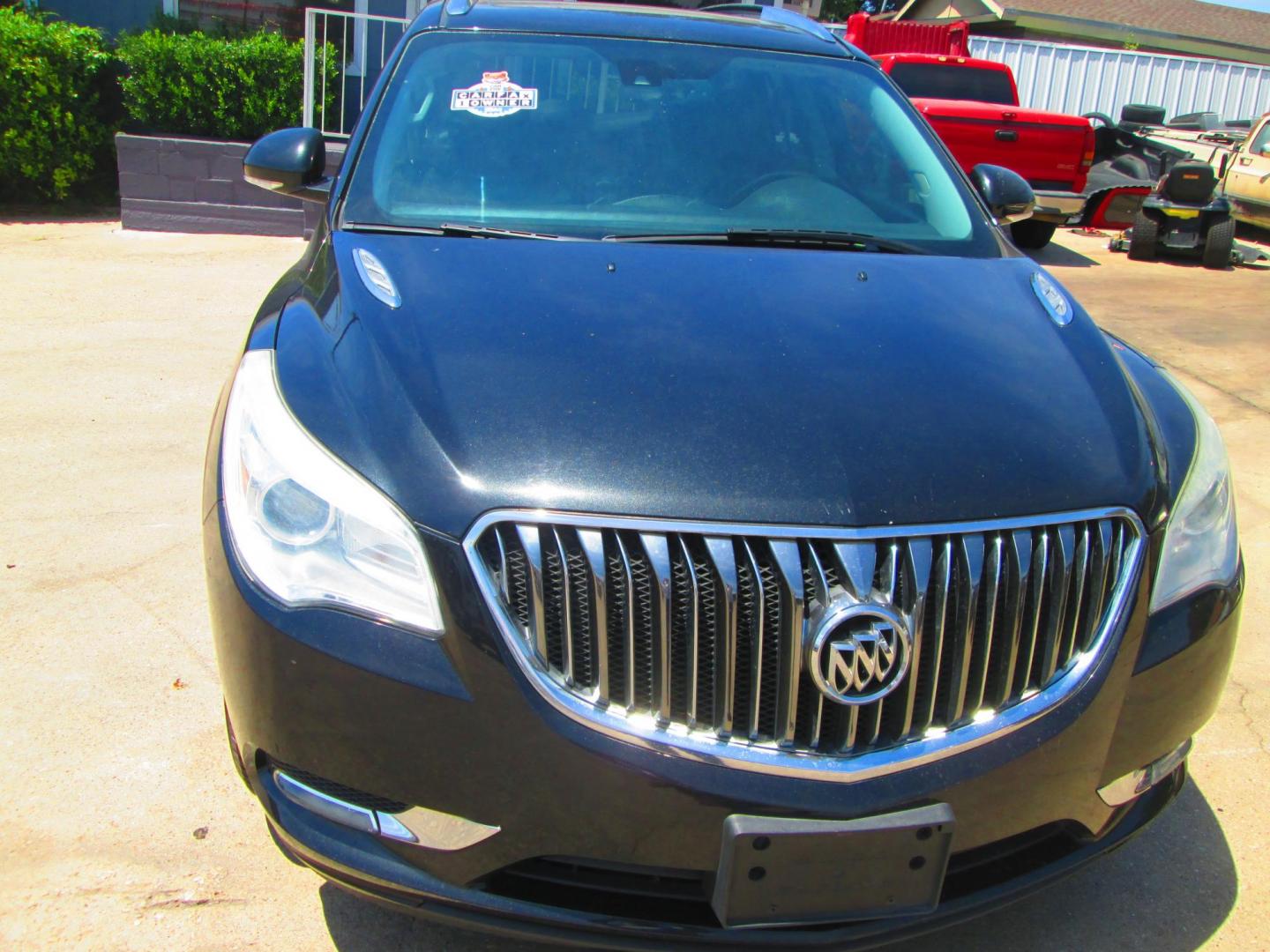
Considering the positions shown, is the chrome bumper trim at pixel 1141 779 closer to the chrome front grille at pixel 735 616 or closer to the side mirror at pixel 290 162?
the chrome front grille at pixel 735 616

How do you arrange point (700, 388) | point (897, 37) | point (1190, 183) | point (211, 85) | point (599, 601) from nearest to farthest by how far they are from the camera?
point (599, 601) < point (700, 388) < point (211, 85) < point (1190, 183) < point (897, 37)

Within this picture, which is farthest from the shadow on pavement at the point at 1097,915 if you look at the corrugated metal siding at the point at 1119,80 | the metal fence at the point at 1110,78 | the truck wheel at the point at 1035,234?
the corrugated metal siding at the point at 1119,80

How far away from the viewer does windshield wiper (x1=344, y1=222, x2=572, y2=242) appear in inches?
114

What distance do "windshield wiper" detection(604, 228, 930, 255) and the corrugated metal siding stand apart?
17.3 meters

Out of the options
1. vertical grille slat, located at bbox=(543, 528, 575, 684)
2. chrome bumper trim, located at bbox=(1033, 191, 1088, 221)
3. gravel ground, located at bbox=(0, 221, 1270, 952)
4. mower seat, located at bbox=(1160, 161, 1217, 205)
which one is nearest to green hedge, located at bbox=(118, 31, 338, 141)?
gravel ground, located at bbox=(0, 221, 1270, 952)

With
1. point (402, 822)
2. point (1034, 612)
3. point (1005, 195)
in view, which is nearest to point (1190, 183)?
point (1005, 195)

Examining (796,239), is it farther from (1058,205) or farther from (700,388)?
(1058,205)

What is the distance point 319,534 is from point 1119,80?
2226 cm

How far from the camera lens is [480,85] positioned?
11.0 feet

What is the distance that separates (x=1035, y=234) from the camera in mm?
11484

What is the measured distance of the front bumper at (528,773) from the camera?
1.84 meters

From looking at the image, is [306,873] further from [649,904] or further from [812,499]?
[812,499]

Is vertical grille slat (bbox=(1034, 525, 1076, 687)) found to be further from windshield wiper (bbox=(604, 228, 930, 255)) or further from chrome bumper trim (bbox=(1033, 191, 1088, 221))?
chrome bumper trim (bbox=(1033, 191, 1088, 221))

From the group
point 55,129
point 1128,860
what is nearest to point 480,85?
point 1128,860
